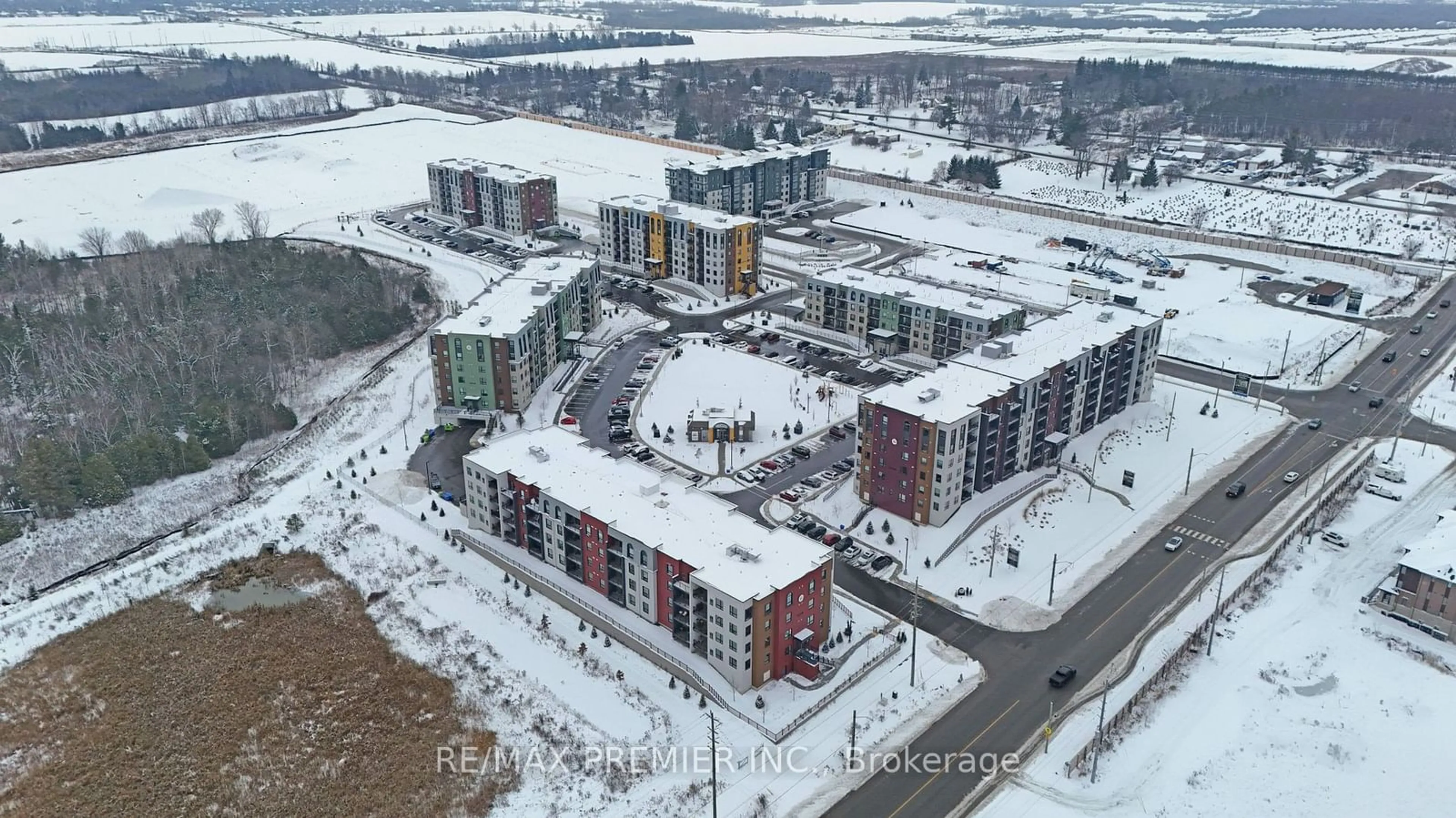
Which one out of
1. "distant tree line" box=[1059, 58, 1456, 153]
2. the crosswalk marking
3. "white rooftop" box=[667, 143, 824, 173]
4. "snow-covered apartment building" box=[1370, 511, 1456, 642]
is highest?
"distant tree line" box=[1059, 58, 1456, 153]

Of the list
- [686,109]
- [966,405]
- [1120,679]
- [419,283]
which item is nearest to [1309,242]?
[966,405]

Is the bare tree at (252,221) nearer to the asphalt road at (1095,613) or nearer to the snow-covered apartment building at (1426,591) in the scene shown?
the asphalt road at (1095,613)

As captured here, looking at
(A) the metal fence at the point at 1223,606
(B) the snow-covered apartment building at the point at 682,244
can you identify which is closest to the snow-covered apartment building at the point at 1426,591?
(A) the metal fence at the point at 1223,606

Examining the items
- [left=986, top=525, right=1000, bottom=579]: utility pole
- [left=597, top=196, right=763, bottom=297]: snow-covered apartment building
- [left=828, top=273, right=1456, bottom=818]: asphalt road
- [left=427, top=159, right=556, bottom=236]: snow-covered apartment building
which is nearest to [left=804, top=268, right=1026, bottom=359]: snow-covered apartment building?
[left=597, top=196, right=763, bottom=297]: snow-covered apartment building

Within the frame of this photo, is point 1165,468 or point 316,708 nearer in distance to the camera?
point 316,708

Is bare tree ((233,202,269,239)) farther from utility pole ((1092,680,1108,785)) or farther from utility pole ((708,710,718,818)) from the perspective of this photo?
utility pole ((1092,680,1108,785))

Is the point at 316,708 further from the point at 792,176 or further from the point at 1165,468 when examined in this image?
the point at 792,176
